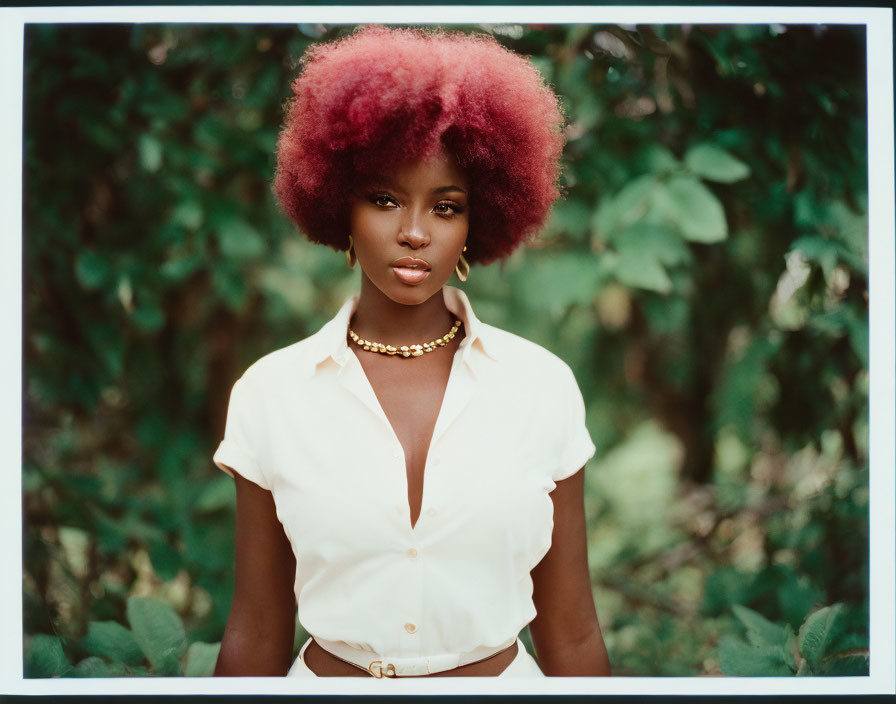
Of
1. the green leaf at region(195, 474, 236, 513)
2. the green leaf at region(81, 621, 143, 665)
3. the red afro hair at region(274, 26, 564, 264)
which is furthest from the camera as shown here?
the green leaf at region(195, 474, 236, 513)

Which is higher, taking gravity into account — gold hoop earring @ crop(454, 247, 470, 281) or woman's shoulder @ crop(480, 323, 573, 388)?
gold hoop earring @ crop(454, 247, 470, 281)

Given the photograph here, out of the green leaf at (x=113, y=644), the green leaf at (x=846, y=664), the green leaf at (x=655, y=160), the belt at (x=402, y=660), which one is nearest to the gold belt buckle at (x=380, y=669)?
the belt at (x=402, y=660)

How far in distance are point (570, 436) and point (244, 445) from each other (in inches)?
24.6

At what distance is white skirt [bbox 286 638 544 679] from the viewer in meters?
1.69

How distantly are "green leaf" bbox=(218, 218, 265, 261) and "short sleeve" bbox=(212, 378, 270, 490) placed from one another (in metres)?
0.79

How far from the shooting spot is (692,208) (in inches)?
84.7

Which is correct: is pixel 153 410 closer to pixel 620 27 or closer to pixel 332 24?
pixel 332 24

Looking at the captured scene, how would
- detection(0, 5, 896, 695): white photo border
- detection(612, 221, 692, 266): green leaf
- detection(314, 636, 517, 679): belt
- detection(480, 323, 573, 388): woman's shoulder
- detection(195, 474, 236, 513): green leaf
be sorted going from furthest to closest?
detection(195, 474, 236, 513): green leaf
detection(612, 221, 692, 266): green leaf
detection(0, 5, 896, 695): white photo border
detection(480, 323, 573, 388): woman's shoulder
detection(314, 636, 517, 679): belt

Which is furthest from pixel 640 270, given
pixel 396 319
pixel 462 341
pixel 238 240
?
pixel 238 240

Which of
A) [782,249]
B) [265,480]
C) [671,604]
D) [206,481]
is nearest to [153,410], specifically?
[206,481]

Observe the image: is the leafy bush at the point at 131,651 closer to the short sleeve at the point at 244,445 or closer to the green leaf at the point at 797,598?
the short sleeve at the point at 244,445

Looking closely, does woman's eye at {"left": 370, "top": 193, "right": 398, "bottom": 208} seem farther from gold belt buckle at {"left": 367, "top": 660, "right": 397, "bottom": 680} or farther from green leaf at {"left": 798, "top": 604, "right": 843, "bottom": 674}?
green leaf at {"left": 798, "top": 604, "right": 843, "bottom": 674}

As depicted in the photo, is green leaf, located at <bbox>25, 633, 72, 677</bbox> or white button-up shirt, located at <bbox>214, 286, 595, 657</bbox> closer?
white button-up shirt, located at <bbox>214, 286, 595, 657</bbox>

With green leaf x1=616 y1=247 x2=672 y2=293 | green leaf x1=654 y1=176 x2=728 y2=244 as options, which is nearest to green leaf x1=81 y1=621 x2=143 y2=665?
green leaf x1=616 y1=247 x2=672 y2=293
